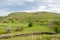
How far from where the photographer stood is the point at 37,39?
632 inches

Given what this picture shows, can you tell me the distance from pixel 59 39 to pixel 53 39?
838 mm

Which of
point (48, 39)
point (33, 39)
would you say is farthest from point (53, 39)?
point (33, 39)

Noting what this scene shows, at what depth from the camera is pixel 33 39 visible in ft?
52.6

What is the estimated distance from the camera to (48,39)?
52.9ft

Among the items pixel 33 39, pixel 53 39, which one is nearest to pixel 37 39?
pixel 33 39

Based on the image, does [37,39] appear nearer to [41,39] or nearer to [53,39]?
[41,39]

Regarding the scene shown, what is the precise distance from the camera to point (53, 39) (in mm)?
15945

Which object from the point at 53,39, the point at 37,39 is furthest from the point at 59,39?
the point at 37,39

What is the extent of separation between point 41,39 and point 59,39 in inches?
71.1

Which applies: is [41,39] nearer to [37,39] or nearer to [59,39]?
[37,39]

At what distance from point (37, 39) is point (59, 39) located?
6.70ft

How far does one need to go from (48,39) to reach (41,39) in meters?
0.70

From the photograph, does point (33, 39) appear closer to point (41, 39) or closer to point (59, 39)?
point (41, 39)

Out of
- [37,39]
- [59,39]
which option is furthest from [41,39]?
[59,39]
